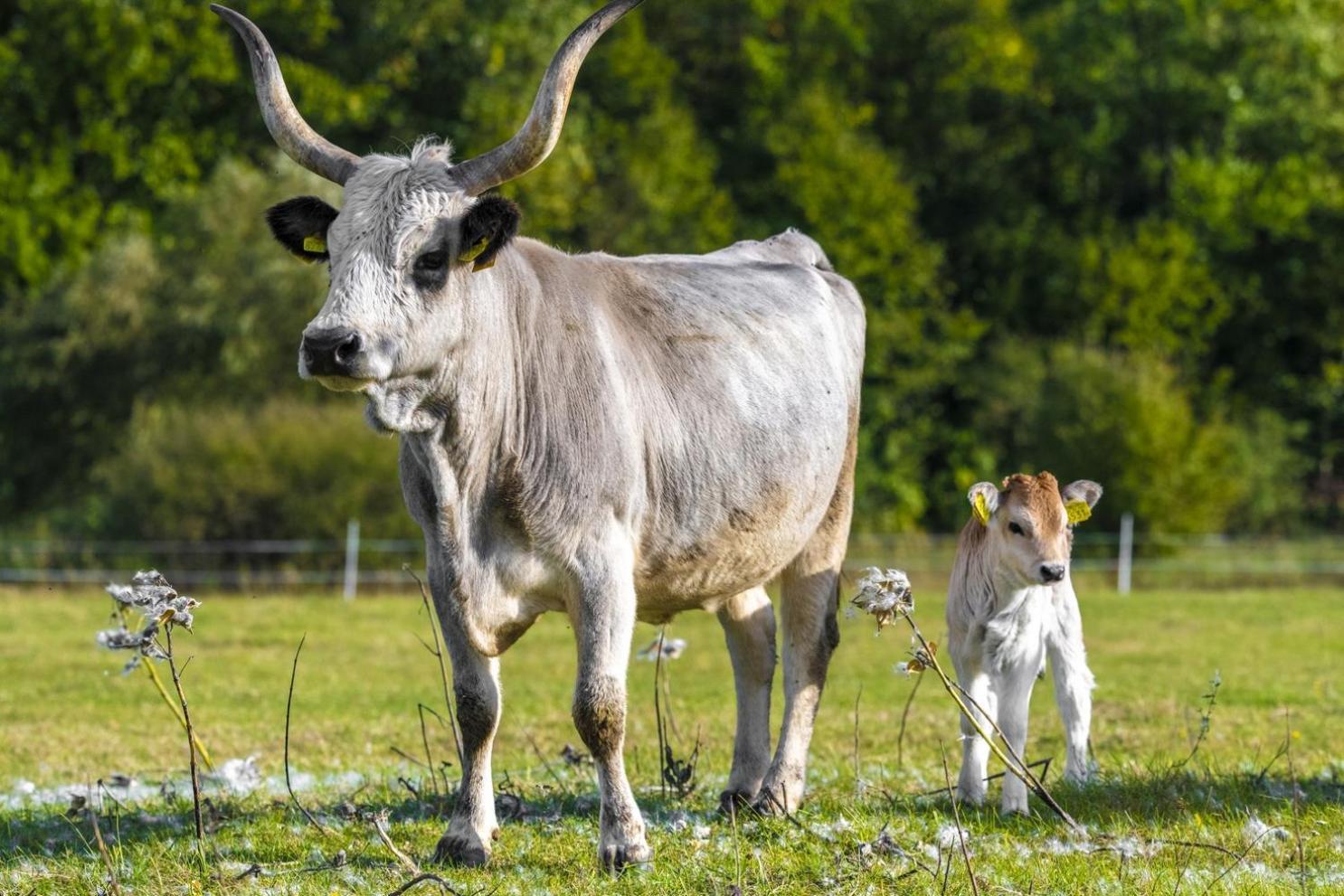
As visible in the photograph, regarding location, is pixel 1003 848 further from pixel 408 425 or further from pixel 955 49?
pixel 955 49

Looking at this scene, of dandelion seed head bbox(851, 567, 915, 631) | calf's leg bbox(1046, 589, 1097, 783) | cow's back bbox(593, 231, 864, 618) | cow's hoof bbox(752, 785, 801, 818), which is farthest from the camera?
calf's leg bbox(1046, 589, 1097, 783)

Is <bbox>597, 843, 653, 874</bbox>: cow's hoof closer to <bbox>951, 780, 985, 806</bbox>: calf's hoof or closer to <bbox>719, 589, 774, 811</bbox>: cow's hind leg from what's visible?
<bbox>719, 589, 774, 811</bbox>: cow's hind leg

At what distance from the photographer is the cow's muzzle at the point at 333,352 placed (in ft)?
19.1

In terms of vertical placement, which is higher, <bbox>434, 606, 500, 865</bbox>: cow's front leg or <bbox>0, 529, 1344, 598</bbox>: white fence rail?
<bbox>434, 606, 500, 865</bbox>: cow's front leg

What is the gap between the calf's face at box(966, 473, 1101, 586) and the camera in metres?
7.41

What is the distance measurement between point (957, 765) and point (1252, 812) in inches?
95.8

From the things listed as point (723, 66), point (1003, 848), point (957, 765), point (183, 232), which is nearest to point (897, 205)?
point (723, 66)

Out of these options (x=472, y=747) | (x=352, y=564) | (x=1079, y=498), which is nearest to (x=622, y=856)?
(x=472, y=747)

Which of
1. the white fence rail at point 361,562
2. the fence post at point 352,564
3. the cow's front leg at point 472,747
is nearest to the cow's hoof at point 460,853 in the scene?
the cow's front leg at point 472,747

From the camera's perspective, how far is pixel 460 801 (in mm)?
6859

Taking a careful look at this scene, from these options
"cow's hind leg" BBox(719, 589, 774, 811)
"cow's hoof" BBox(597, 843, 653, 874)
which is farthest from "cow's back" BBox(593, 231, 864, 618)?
"cow's hoof" BBox(597, 843, 653, 874)

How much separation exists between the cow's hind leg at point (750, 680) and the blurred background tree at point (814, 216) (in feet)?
61.3

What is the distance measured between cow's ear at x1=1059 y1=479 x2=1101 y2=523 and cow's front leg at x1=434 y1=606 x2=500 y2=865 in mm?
2635

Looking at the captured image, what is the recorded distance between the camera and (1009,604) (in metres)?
7.73
